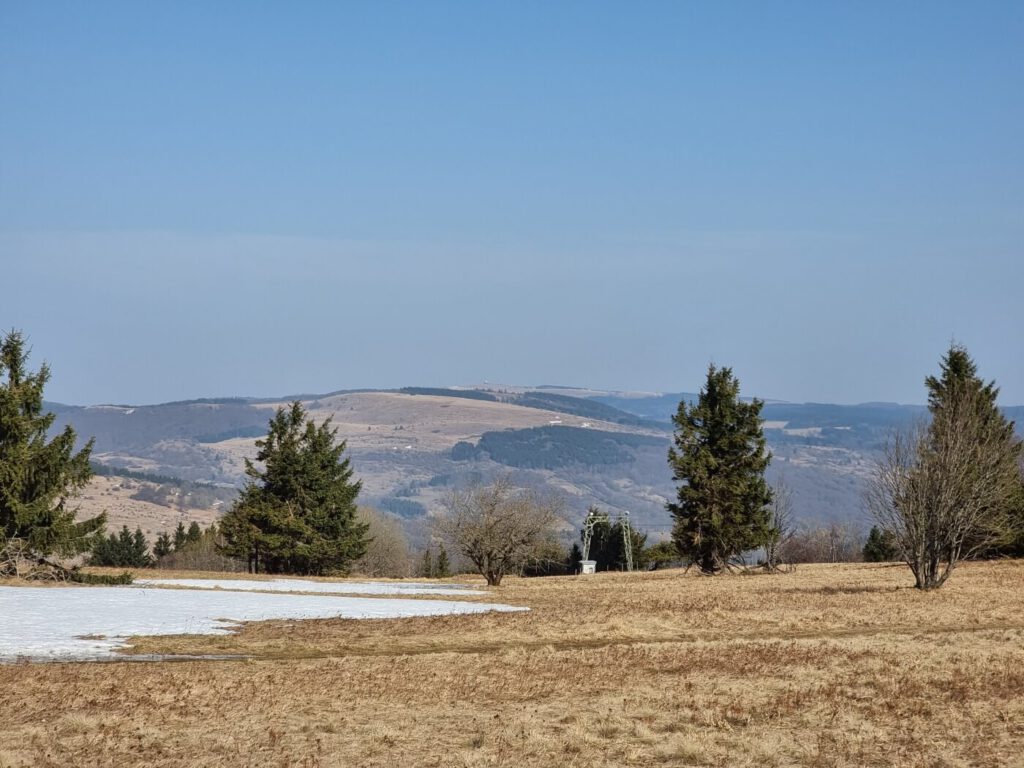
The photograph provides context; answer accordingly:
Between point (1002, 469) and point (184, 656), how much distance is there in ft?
120

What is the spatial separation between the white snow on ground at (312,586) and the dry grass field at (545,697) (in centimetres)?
1690

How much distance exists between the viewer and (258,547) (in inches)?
2744

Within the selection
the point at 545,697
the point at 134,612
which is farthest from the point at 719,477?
the point at 545,697

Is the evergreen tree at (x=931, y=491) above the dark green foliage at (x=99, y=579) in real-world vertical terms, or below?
above

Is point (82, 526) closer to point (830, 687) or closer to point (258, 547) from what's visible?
point (258, 547)

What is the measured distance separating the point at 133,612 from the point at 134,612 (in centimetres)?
4

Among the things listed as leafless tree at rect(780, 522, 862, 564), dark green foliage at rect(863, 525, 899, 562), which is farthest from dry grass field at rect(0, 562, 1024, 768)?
leafless tree at rect(780, 522, 862, 564)

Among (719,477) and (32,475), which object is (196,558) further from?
(32,475)

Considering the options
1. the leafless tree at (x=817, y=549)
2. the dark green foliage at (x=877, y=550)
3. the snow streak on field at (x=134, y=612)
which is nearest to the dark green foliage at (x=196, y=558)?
the leafless tree at (x=817, y=549)

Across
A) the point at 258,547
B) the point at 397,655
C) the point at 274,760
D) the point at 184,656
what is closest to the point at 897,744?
the point at 274,760

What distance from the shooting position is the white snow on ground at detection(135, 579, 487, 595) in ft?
153

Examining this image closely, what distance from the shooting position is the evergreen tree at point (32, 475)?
41125mm

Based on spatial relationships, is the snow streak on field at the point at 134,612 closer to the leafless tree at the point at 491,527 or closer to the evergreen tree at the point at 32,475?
the evergreen tree at the point at 32,475

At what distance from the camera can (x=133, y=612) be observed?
32.2 metres
